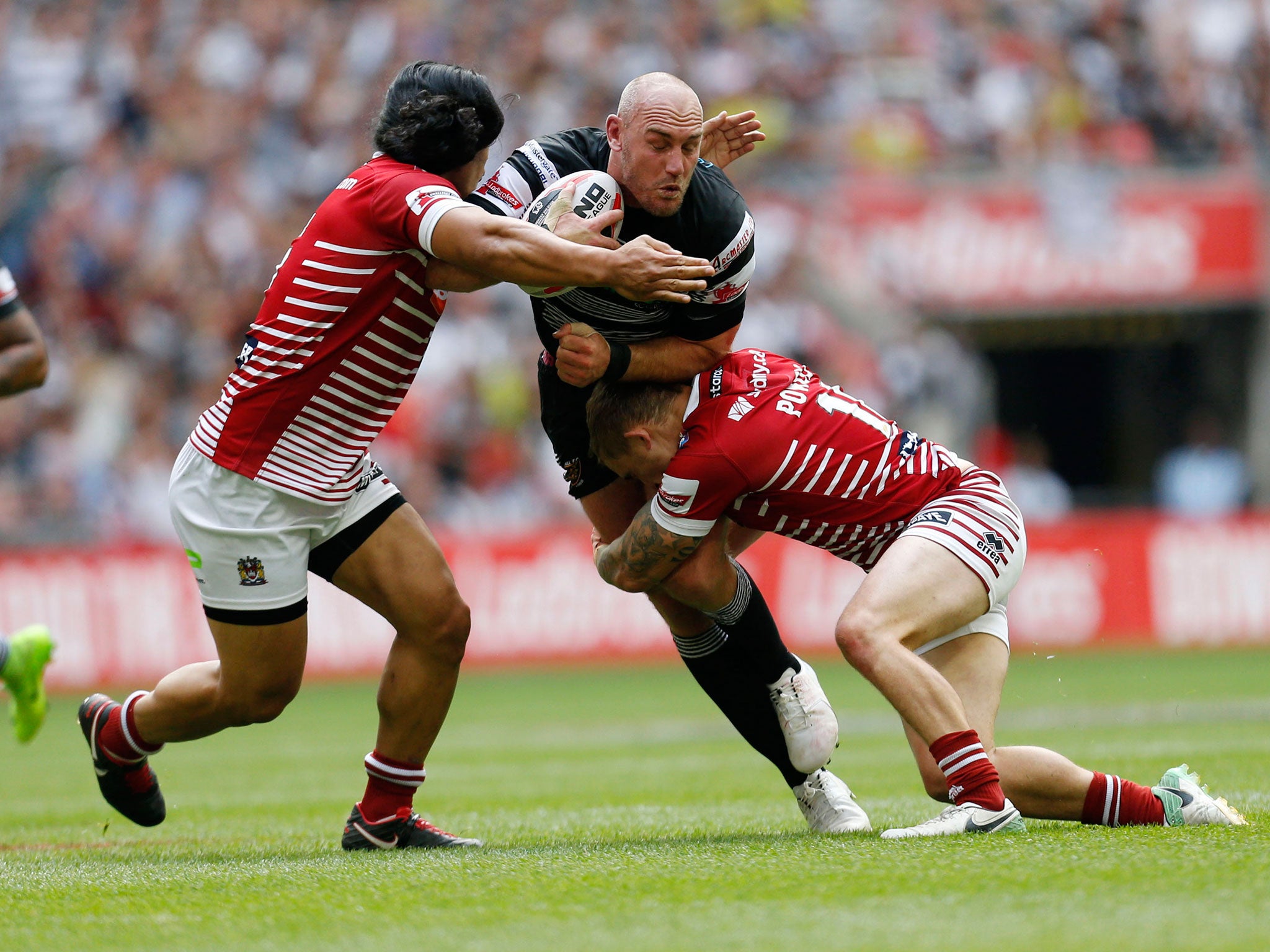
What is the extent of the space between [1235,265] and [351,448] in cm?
1575

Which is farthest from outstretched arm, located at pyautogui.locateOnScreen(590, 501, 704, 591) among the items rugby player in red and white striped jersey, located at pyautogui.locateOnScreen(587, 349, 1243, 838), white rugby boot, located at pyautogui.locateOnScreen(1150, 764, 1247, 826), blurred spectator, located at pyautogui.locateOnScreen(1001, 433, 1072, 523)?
blurred spectator, located at pyautogui.locateOnScreen(1001, 433, 1072, 523)

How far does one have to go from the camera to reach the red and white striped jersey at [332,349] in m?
5.36

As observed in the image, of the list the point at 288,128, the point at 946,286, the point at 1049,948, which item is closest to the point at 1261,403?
the point at 946,286

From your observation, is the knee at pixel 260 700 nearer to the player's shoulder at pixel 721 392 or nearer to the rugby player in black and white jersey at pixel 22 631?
the player's shoulder at pixel 721 392

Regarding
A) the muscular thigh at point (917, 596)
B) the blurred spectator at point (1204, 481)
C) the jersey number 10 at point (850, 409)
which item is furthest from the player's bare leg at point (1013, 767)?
the blurred spectator at point (1204, 481)

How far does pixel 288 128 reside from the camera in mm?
19219

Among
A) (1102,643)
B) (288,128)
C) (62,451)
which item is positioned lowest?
(1102,643)

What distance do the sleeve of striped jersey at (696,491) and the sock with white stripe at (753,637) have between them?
0.49 metres

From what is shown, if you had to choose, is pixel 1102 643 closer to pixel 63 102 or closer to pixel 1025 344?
pixel 1025 344

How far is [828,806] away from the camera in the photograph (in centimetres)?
584

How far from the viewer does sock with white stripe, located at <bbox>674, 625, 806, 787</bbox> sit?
6023 mm

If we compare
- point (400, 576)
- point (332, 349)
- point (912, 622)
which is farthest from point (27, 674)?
point (912, 622)

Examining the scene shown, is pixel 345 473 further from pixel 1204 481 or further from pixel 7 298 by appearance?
pixel 1204 481

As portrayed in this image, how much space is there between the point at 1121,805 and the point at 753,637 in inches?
53.0
